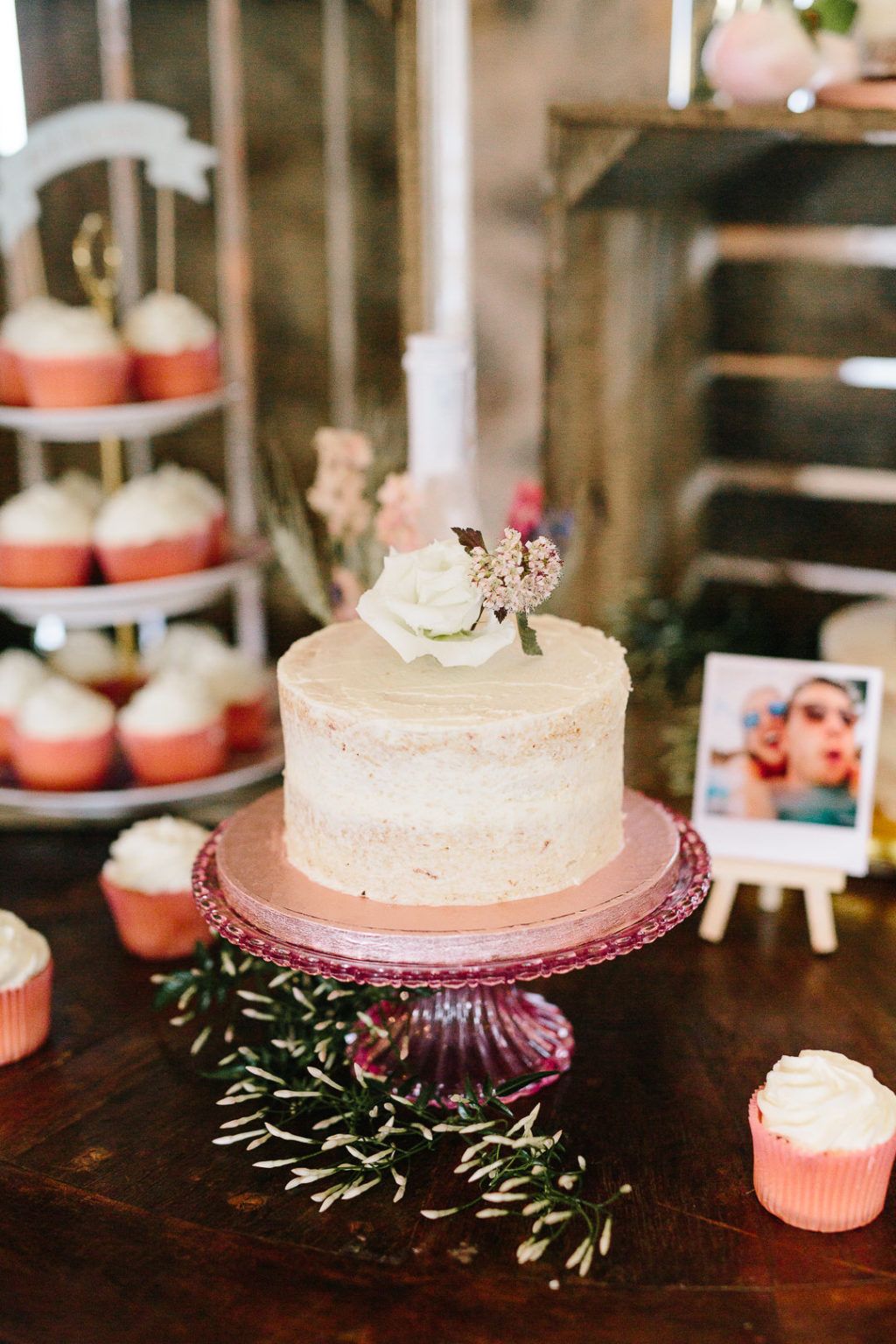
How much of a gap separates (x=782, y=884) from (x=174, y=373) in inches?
59.2

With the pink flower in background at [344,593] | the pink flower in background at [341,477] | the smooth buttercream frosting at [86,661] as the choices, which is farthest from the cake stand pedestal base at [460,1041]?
the smooth buttercream frosting at [86,661]

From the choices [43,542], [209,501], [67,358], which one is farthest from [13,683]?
[67,358]

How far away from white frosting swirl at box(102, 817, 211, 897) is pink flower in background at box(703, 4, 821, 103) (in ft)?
5.10

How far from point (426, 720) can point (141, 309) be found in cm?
152

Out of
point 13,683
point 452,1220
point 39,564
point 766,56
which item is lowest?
point 452,1220

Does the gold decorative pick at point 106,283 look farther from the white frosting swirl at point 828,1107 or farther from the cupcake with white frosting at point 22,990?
the white frosting swirl at point 828,1107

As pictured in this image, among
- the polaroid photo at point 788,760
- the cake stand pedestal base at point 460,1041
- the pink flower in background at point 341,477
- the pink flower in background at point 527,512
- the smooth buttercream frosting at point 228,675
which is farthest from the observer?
the smooth buttercream frosting at point 228,675

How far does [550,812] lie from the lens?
5.28 ft

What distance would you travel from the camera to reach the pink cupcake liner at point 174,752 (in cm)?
265

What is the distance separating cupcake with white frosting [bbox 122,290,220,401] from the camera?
267 cm

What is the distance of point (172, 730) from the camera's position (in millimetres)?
2643

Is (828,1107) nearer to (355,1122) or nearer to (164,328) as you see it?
(355,1122)

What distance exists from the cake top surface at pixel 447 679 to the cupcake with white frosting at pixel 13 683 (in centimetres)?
110

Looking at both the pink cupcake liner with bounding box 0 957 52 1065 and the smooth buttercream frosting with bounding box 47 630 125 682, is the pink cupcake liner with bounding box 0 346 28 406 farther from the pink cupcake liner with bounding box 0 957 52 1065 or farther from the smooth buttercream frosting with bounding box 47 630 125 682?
the pink cupcake liner with bounding box 0 957 52 1065
